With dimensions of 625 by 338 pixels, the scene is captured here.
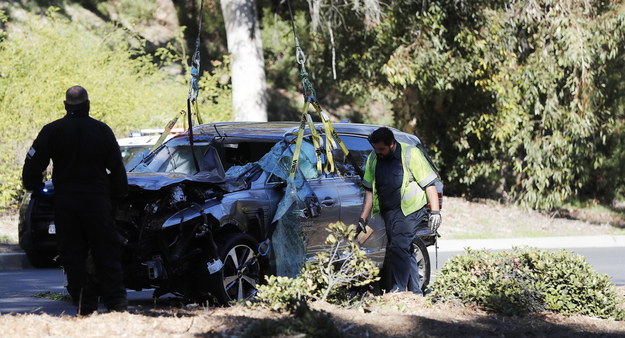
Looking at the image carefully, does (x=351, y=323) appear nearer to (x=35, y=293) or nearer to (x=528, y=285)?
(x=528, y=285)

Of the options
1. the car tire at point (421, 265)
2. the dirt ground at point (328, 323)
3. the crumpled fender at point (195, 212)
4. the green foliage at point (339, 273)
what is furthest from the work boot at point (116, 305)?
the car tire at point (421, 265)

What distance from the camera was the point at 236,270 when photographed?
8.61m

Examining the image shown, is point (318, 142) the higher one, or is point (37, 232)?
point (318, 142)

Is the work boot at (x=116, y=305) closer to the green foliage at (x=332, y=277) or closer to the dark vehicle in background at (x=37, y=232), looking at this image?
the green foliage at (x=332, y=277)

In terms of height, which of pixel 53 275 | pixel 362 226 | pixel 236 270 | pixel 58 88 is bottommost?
pixel 53 275

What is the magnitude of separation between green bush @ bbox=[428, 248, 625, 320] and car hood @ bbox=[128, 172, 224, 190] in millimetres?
2254

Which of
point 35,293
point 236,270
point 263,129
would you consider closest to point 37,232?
point 35,293

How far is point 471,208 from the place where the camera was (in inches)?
925

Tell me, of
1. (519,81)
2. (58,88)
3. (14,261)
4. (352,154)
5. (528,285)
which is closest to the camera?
(528,285)

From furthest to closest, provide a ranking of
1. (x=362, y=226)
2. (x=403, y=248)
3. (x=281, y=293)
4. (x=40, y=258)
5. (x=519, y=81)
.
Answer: (x=519, y=81) < (x=40, y=258) < (x=362, y=226) < (x=403, y=248) < (x=281, y=293)

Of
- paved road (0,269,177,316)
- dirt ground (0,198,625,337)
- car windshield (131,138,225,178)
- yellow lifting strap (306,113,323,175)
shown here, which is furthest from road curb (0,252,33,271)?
dirt ground (0,198,625,337)

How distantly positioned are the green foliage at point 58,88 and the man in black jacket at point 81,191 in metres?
9.39

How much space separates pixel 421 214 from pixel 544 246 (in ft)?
30.8

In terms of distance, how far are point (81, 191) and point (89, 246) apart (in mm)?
470
